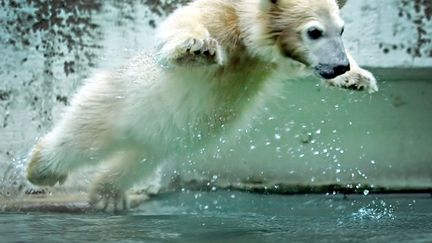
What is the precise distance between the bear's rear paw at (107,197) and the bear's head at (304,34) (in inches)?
48.7

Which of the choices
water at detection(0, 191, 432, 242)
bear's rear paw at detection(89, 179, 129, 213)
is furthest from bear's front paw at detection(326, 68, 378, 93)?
bear's rear paw at detection(89, 179, 129, 213)

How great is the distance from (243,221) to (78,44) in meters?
1.93

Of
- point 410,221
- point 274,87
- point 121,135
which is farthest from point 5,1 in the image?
point 410,221

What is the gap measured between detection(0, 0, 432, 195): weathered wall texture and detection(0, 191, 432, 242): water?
31.5 inches

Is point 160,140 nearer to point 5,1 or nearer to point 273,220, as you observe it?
point 273,220

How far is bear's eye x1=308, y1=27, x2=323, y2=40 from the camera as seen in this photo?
4828 mm

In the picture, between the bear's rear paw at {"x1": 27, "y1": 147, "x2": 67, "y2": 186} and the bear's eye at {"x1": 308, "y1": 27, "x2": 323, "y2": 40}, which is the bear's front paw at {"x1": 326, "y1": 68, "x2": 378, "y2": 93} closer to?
the bear's eye at {"x1": 308, "y1": 27, "x2": 323, "y2": 40}

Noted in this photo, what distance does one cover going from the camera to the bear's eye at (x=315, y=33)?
4.83 m

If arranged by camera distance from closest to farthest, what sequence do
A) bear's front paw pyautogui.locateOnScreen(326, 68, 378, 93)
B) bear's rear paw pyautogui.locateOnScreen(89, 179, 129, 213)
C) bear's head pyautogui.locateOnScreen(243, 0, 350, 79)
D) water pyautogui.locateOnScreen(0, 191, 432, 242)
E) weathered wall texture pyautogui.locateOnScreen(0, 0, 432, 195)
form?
water pyautogui.locateOnScreen(0, 191, 432, 242), bear's head pyautogui.locateOnScreen(243, 0, 350, 79), bear's front paw pyautogui.locateOnScreen(326, 68, 378, 93), bear's rear paw pyautogui.locateOnScreen(89, 179, 129, 213), weathered wall texture pyautogui.locateOnScreen(0, 0, 432, 195)

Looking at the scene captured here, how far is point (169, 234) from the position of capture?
14.5 ft

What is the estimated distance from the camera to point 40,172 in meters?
5.43

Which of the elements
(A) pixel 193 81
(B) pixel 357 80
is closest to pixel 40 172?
(A) pixel 193 81

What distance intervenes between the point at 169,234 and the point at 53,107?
2.23 meters

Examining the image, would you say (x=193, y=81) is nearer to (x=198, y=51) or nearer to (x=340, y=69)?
(x=198, y=51)
